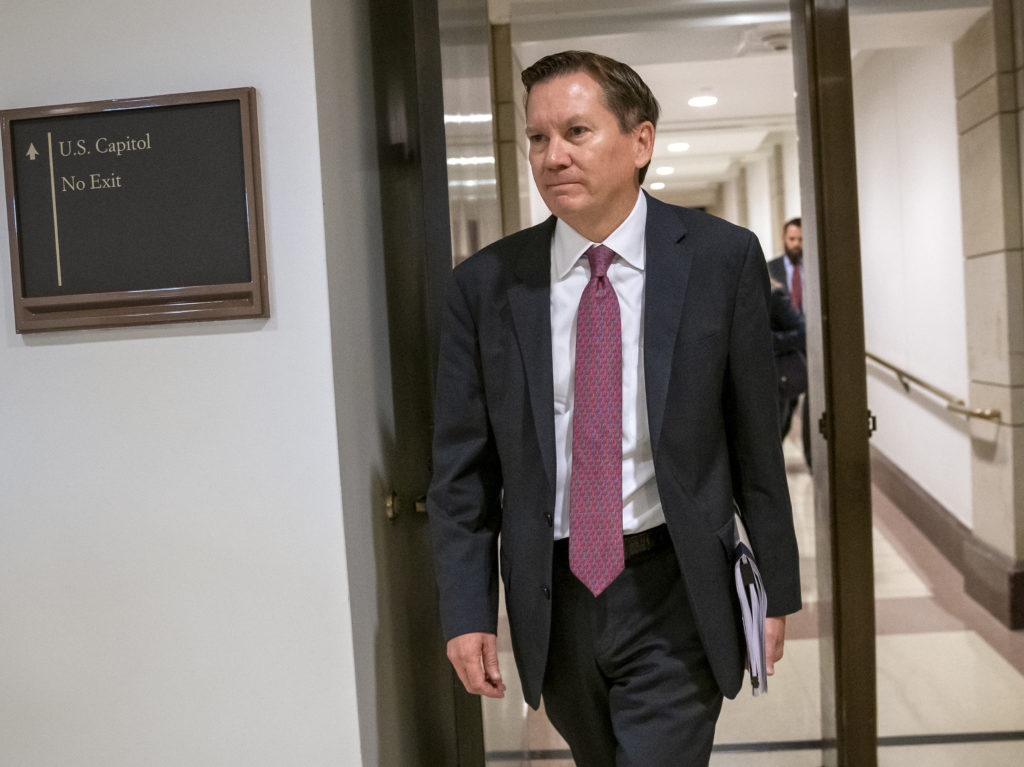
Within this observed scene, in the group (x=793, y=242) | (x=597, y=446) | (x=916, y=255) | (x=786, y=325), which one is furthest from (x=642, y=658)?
(x=793, y=242)

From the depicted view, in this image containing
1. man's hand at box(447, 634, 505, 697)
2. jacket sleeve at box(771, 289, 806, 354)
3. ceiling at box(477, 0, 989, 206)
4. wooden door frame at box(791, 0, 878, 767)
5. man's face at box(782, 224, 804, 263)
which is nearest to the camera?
man's hand at box(447, 634, 505, 697)

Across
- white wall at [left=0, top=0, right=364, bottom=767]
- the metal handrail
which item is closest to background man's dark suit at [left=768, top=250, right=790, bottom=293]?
the metal handrail

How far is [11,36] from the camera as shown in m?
1.58

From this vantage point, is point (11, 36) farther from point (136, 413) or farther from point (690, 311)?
point (690, 311)

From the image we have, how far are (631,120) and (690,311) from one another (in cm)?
33

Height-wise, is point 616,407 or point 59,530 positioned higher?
point 616,407

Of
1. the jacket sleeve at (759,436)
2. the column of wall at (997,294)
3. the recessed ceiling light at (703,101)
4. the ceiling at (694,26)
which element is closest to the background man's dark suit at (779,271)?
the ceiling at (694,26)

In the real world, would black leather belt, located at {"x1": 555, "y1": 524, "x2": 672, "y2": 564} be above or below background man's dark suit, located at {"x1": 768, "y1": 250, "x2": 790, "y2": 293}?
below

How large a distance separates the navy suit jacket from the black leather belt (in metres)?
0.06

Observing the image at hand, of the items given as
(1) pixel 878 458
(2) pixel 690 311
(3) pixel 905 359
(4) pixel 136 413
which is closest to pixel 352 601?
(4) pixel 136 413

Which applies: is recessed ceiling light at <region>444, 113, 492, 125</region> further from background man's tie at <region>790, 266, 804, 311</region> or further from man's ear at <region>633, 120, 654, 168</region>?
background man's tie at <region>790, 266, 804, 311</region>

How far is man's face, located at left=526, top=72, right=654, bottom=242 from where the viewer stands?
152 centimetres

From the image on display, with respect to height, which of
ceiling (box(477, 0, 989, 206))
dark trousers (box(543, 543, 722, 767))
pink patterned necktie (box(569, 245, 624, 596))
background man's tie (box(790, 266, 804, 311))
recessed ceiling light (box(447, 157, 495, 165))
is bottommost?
dark trousers (box(543, 543, 722, 767))

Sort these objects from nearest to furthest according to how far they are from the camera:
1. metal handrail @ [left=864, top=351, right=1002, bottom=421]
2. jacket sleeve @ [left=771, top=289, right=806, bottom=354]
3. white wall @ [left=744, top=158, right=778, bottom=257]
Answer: metal handrail @ [left=864, top=351, right=1002, bottom=421] < jacket sleeve @ [left=771, top=289, right=806, bottom=354] < white wall @ [left=744, top=158, right=778, bottom=257]
